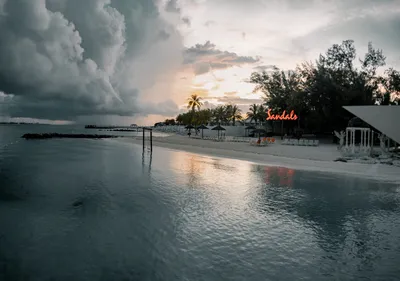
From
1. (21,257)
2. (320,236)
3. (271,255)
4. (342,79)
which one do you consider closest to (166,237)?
(271,255)

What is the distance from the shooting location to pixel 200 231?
7633 mm

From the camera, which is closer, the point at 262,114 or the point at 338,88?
the point at 338,88

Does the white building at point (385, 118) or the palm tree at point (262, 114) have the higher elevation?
the palm tree at point (262, 114)

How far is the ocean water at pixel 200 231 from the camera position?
18.6 ft

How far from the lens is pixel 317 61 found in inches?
1693

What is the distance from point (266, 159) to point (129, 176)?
39.8ft

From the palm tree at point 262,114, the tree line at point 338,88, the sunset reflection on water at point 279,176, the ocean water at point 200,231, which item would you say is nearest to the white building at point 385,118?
the sunset reflection on water at point 279,176

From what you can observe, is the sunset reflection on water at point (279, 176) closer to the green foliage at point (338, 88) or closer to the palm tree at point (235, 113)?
the green foliage at point (338, 88)

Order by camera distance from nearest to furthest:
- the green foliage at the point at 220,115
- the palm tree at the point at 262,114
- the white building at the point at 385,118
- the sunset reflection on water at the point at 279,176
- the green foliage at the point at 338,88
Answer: the sunset reflection on water at the point at 279,176 → the white building at the point at 385,118 → the green foliage at the point at 338,88 → the palm tree at the point at 262,114 → the green foliage at the point at 220,115

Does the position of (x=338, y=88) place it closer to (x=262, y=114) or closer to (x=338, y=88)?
(x=338, y=88)

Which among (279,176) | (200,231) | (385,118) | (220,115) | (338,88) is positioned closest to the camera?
(200,231)

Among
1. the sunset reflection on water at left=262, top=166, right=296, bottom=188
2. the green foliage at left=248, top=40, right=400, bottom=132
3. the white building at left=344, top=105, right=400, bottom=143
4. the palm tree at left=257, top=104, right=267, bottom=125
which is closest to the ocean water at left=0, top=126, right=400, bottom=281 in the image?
the sunset reflection on water at left=262, top=166, right=296, bottom=188

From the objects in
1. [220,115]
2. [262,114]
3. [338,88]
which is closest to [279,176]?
[338,88]

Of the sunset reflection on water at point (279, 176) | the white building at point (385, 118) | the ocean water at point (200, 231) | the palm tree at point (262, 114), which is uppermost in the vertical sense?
the palm tree at point (262, 114)
